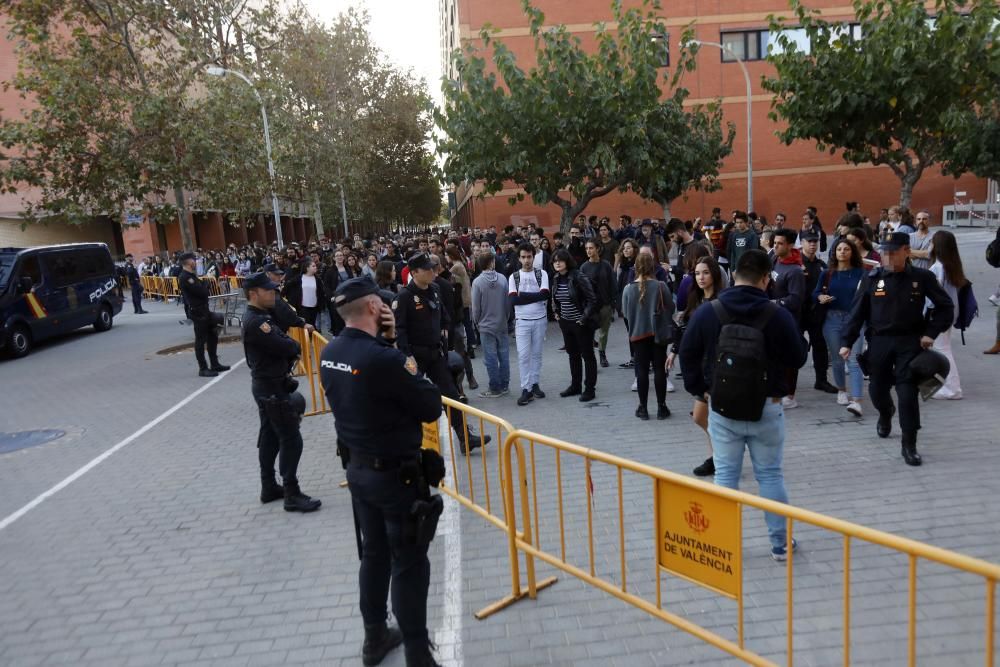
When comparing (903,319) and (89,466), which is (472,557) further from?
(89,466)

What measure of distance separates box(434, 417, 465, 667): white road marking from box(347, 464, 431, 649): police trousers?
Result: 32cm

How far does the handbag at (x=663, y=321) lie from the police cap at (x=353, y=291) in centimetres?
433

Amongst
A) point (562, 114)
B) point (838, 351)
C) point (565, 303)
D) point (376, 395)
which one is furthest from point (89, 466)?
point (562, 114)

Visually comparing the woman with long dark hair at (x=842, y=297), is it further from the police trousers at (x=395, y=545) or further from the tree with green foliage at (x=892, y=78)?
the tree with green foliage at (x=892, y=78)

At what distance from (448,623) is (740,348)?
Result: 2.21 metres

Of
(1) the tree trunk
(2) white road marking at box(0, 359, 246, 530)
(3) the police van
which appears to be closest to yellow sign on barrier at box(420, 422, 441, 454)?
(2) white road marking at box(0, 359, 246, 530)

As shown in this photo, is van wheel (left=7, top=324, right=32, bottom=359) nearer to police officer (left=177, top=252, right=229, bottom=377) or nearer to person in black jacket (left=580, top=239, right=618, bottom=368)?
police officer (left=177, top=252, right=229, bottom=377)

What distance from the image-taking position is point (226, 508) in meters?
5.69

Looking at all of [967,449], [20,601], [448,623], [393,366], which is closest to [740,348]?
[393,366]

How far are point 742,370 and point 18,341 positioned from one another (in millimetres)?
15989

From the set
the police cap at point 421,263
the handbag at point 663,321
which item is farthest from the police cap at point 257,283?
the handbag at point 663,321

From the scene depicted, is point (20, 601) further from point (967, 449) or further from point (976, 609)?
point (967, 449)

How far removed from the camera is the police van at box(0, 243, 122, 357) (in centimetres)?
1471

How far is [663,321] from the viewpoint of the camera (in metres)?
7.17
